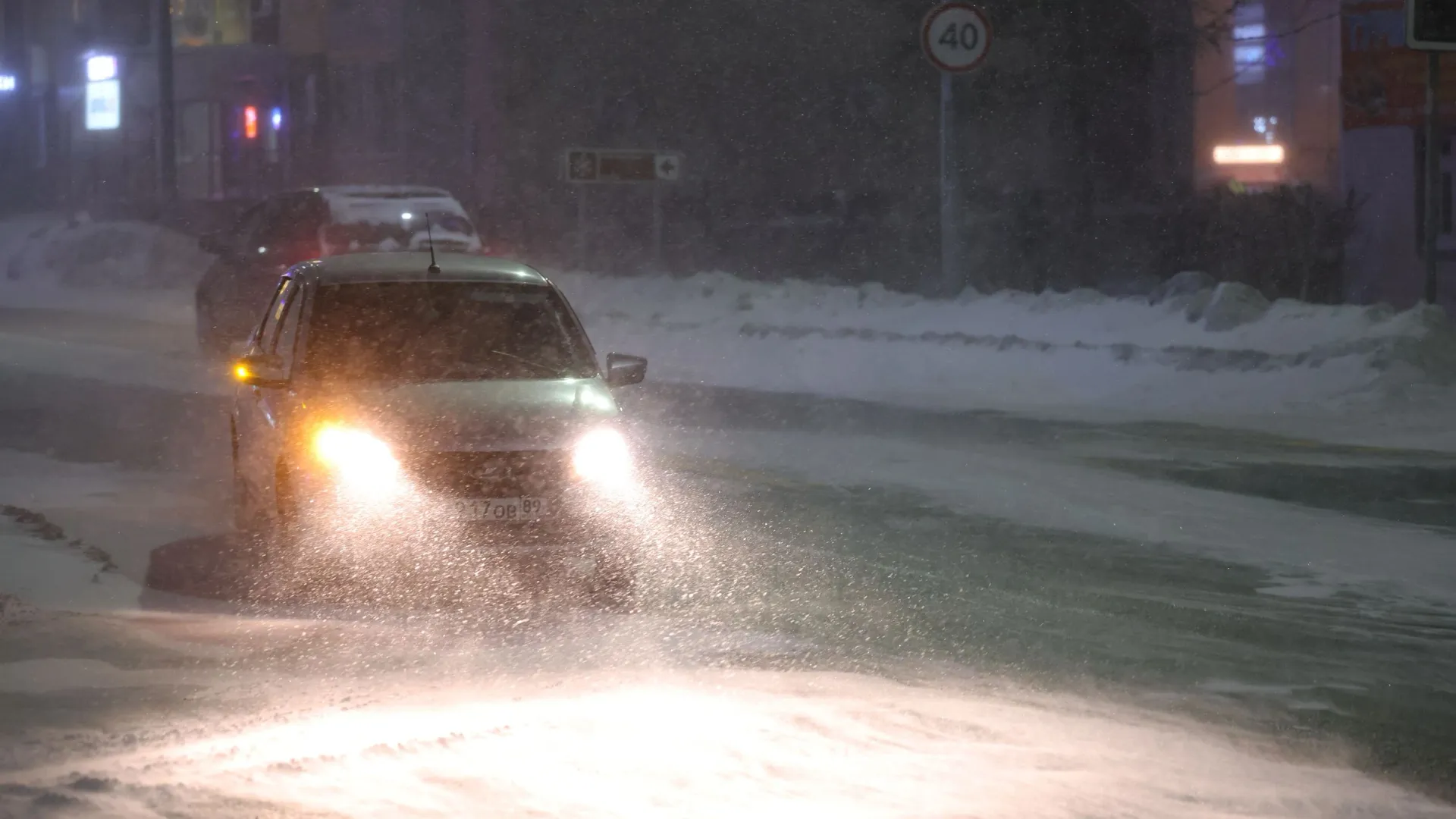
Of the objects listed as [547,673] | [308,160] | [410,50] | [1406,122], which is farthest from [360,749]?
[308,160]

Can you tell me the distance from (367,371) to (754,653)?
2536 mm

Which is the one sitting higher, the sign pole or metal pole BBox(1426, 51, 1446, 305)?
the sign pole

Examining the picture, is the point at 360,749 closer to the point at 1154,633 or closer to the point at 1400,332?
the point at 1154,633

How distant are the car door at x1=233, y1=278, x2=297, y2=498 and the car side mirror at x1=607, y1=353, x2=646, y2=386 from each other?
152cm

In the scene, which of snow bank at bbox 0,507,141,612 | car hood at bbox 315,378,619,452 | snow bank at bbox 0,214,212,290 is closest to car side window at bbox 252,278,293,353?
snow bank at bbox 0,507,141,612

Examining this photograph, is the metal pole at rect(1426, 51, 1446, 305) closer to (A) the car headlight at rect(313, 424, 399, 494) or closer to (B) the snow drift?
(B) the snow drift

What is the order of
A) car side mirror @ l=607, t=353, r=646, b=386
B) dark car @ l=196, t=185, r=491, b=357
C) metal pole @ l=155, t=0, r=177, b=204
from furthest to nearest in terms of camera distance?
metal pole @ l=155, t=0, r=177, b=204, dark car @ l=196, t=185, r=491, b=357, car side mirror @ l=607, t=353, r=646, b=386

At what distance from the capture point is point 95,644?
7.05 metres

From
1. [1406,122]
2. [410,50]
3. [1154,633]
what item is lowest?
[1154,633]

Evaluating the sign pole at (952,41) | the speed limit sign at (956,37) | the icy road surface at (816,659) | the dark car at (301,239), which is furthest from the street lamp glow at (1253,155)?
the icy road surface at (816,659)

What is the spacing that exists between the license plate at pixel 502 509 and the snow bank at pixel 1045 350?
856cm

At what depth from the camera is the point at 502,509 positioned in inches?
314

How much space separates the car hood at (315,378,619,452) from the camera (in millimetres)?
8023

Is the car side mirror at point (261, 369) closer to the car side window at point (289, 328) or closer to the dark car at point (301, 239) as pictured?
the car side window at point (289, 328)
